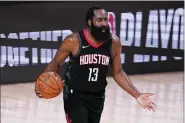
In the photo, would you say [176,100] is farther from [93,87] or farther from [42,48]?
[93,87]

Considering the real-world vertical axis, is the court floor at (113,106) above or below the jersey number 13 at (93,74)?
below

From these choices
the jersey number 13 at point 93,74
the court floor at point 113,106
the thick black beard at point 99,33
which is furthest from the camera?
the court floor at point 113,106

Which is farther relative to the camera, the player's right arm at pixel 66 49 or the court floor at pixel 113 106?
the court floor at pixel 113 106

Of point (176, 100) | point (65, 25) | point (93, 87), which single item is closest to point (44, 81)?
point (93, 87)

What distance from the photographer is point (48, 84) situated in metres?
4.65

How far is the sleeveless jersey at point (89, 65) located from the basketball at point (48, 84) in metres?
0.15

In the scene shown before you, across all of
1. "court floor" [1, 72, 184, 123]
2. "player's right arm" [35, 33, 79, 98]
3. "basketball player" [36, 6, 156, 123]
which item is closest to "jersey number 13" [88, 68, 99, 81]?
"basketball player" [36, 6, 156, 123]

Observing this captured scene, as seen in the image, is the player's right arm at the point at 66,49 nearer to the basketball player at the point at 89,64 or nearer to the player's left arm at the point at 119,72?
the basketball player at the point at 89,64

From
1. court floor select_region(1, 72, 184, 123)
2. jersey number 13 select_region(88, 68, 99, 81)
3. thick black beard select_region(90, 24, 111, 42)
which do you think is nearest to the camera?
thick black beard select_region(90, 24, 111, 42)

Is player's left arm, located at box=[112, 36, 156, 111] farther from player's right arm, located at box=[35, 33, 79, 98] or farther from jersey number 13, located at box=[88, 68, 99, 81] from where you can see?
player's right arm, located at box=[35, 33, 79, 98]

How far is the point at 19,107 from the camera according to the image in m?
8.20

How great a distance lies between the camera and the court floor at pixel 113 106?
7582 millimetres

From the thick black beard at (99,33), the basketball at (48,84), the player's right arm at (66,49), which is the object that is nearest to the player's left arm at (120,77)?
the thick black beard at (99,33)

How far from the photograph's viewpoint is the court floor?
7582 mm
